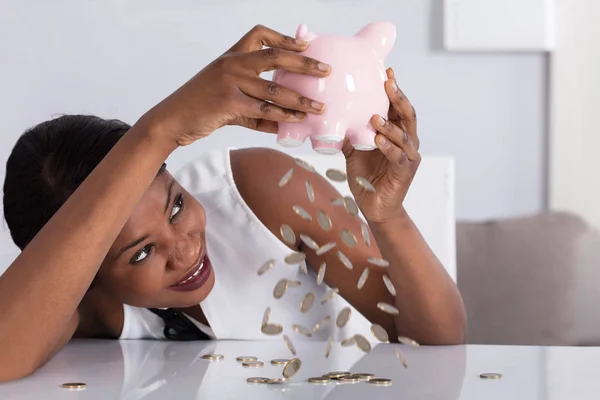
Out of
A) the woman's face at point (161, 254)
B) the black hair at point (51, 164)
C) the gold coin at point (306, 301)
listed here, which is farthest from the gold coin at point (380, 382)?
the black hair at point (51, 164)

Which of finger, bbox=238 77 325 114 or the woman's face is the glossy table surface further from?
finger, bbox=238 77 325 114

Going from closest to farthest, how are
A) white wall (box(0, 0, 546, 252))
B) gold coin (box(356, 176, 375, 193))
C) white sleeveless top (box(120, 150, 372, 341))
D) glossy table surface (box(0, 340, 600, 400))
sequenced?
1. glossy table surface (box(0, 340, 600, 400))
2. gold coin (box(356, 176, 375, 193))
3. white sleeveless top (box(120, 150, 372, 341))
4. white wall (box(0, 0, 546, 252))

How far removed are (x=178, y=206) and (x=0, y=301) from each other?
11.0 inches

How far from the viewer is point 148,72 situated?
7.18ft

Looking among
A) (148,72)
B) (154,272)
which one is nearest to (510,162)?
(148,72)

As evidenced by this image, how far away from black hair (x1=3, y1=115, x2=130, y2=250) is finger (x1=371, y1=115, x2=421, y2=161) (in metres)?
0.45

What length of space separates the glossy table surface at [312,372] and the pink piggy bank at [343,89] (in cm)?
23

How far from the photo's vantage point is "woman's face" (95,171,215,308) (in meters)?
1.07

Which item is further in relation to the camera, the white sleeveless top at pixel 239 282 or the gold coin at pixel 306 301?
the white sleeveless top at pixel 239 282

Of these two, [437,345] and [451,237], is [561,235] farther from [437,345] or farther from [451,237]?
[437,345]

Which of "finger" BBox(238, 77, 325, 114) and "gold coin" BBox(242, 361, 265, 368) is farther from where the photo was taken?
"gold coin" BBox(242, 361, 265, 368)

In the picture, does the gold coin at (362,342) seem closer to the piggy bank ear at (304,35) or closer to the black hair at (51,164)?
the piggy bank ear at (304,35)

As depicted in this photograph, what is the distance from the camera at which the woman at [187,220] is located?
2.67ft

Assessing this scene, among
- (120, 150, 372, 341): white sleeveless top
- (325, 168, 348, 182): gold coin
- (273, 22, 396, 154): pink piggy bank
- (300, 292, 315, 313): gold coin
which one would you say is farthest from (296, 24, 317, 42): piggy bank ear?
(120, 150, 372, 341): white sleeveless top
